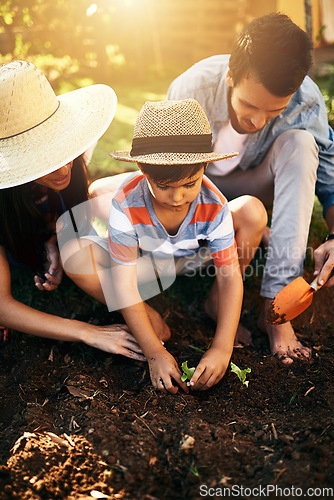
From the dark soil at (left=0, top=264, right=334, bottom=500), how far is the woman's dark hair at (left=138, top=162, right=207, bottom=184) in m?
0.81

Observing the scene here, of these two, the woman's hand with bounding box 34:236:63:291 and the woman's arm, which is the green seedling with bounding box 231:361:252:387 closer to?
the woman's arm

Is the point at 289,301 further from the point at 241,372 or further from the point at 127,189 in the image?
the point at 127,189

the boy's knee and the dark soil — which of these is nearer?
the dark soil

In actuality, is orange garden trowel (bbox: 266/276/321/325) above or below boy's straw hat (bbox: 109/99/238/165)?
below

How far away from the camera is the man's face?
5.74 ft

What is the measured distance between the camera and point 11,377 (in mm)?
1869

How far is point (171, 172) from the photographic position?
1.51 meters

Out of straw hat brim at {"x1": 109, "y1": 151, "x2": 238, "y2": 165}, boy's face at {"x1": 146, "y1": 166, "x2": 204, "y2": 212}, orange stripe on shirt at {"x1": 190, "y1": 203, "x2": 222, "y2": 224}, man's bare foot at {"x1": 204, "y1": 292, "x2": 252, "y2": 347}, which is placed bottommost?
man's bare foot at {"x1": 204, "y1": 292, "x2": 252, "y2": 347}

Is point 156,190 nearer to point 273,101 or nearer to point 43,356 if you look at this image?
point 273,101

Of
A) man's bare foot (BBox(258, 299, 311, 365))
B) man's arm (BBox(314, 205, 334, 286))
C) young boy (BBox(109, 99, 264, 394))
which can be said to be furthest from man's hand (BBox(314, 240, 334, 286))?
young boy (BBox(109, 99, 264, 394))

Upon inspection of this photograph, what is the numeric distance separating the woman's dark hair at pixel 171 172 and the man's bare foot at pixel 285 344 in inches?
33.2

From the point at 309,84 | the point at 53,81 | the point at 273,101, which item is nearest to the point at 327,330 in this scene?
the point at 273,101

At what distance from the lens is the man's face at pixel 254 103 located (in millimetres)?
1751

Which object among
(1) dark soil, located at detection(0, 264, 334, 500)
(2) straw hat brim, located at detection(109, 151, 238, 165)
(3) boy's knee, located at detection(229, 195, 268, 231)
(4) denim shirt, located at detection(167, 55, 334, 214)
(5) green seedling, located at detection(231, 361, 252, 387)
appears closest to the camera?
(1) dark soil, located at detection(0, 264, 334, 500)
